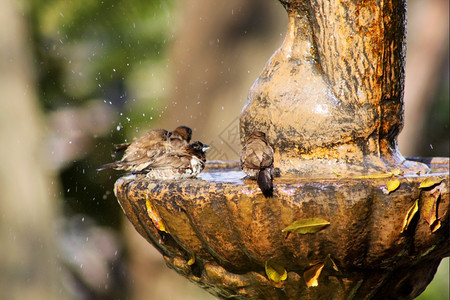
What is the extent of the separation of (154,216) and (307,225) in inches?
29.6

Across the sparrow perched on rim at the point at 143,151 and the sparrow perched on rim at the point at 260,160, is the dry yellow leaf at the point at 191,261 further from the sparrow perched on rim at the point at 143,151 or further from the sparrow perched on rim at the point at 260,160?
the sparrow perched on rim at the point at 143,151

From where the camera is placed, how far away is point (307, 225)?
2607 mm

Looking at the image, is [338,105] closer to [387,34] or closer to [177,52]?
[387,34]

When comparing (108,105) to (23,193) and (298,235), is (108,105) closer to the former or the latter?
(23,193)

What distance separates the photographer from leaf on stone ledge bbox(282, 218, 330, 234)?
2.60 m

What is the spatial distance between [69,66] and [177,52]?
1649 millimetres

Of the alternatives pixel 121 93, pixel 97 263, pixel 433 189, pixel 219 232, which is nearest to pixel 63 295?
pixel 97 263

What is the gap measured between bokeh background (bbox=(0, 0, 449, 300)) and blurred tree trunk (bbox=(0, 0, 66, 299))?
11 mm

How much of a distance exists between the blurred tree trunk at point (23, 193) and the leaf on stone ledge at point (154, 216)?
13.8 ft

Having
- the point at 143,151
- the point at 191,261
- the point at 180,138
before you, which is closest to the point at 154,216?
the point at 191,261

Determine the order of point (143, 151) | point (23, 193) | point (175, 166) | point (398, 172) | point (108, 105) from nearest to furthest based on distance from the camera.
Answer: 1. point (398, 172)
2. point (175, 166)
3. point (143, 151)
4. point (23, 193)
5. point (108, 105)

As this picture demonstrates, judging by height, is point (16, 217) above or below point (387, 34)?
below

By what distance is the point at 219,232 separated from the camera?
2.76m

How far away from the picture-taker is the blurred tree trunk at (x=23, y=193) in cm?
679
